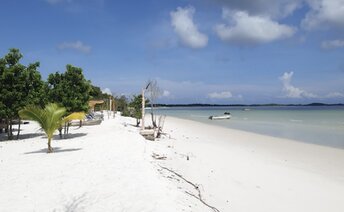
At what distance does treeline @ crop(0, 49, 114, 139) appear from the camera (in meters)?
17.5

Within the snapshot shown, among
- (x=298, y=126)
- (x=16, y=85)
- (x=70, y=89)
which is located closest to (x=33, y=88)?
(x=16, y=85)

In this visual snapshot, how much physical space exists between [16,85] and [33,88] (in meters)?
0.99

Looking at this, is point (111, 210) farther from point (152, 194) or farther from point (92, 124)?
point (92, 124)

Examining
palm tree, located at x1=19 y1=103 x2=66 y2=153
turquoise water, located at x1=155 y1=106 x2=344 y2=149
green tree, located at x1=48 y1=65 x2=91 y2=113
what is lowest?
turquoise water, located at x1=155 y1=106 x2=344 y2=149

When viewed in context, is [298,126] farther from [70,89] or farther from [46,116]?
[46,116]

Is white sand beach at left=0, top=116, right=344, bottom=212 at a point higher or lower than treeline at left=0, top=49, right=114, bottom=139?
lower

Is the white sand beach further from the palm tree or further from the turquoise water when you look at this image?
the turquoise water

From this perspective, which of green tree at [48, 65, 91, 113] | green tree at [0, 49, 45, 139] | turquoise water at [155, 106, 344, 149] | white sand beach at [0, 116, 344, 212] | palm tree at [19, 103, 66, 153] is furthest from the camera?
turquoise water at [155, 106, 344, 149]

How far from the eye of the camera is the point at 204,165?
1162 cm

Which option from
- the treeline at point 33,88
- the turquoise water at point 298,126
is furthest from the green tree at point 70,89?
the turquoise water at point 298,126

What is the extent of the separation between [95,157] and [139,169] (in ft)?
9.01

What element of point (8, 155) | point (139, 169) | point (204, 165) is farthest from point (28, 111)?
point (204, 165)

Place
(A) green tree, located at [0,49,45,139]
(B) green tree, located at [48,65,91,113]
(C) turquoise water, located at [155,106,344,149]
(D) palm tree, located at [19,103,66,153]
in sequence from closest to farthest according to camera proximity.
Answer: (D) palm tree, located at [19,103,66,153]
(A) green tree, located at [0,49,45,139]
(B) green tree, located at [48,65,91,113]
(C) turquoise water, located at [155,106,344,149]

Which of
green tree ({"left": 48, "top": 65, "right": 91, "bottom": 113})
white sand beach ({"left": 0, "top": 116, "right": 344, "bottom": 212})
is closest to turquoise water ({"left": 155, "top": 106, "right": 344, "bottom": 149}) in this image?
white sand beach ({"left": 0, "top": 116, "right": 344, "bottom": 212})
